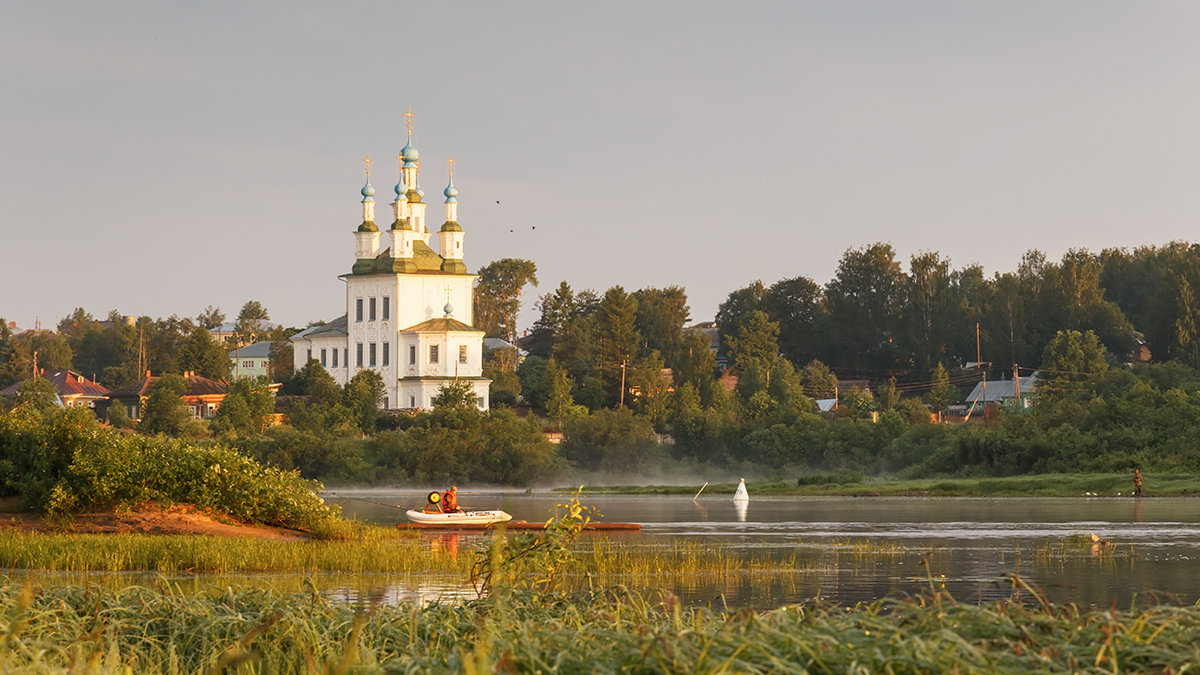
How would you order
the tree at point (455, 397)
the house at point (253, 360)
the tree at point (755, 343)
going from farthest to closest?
the house at point (253, 360), the tree at point (755, 343), the tree at point (455, 397)

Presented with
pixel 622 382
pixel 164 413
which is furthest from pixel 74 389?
pixel 622 382

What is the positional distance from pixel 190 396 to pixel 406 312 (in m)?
17.0

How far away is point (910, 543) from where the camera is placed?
35281 mm

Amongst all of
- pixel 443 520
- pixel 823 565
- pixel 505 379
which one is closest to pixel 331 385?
pixel 505 379

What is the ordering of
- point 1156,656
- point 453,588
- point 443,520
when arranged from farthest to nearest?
point 443,520, point 453,588, point 1156,656

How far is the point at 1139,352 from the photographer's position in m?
111

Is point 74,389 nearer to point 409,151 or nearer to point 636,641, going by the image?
point 409,151

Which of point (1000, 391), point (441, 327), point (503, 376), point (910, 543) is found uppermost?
point (441, 327)

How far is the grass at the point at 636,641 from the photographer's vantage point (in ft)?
29.3

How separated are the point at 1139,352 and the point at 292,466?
59.8 metres

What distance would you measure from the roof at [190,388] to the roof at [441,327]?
14389mm

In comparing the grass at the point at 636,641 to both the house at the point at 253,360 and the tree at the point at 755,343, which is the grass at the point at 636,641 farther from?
the house at the point at 253,360

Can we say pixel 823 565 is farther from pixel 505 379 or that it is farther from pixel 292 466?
pixel 505 379

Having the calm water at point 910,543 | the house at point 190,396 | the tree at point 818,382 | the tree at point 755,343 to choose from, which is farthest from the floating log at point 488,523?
the tree at point 818,382
